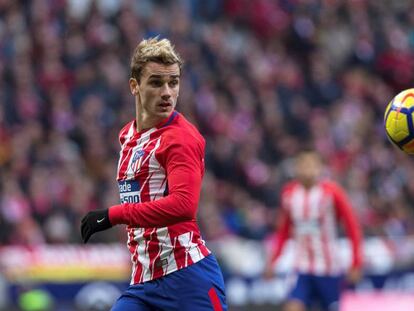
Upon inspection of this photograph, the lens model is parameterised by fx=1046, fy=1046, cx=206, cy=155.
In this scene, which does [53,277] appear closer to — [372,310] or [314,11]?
[372,310]

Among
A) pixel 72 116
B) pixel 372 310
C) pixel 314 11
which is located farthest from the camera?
pixel 314 11

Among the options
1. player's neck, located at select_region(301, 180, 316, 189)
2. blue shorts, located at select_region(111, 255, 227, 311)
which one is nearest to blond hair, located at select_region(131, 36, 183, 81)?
blue shorts, located at select_region(111, 255, 227, 311)

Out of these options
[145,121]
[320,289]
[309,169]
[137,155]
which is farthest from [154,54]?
[320,289]

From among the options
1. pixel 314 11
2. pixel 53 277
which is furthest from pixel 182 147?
pixel 314 11

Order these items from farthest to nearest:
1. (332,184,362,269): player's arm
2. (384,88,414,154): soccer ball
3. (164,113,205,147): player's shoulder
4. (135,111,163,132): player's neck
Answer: (332,184,362,269): player's arm
(384,88,414,154): soccer ball
(135,111,163,132): player's neck
(164,113,205,147): player's shoulder

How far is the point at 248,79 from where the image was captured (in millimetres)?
17500

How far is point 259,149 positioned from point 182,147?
10.9 meters

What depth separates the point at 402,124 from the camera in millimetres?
6621

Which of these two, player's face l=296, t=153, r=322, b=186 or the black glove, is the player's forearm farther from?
player's face l=296, t=153, r=322, b=186

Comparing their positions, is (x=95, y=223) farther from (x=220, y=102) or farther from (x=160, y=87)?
(x=220, y=102)

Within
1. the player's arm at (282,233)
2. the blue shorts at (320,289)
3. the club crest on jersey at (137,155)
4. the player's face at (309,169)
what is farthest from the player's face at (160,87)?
the player's arm at (282,233)

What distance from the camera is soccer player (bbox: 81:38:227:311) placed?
18.3 feet

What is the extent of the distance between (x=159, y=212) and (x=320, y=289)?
15.9 feet

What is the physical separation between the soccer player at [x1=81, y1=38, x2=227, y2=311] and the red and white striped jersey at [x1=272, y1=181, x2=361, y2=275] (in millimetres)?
4253
